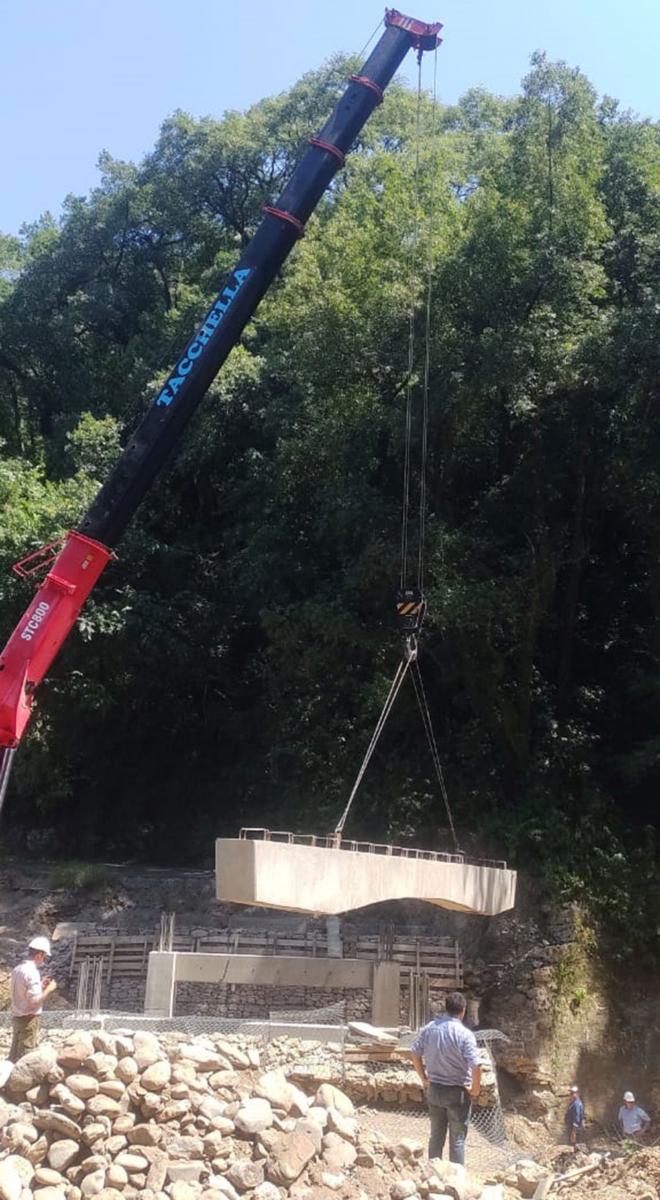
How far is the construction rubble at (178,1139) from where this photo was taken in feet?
21.5

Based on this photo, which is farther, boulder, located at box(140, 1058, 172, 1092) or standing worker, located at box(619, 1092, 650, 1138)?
A: standing worker, located at box(619, 1092, 650, 1138)

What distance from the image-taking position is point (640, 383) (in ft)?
54.9

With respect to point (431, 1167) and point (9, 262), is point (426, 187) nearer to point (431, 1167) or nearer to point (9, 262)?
point (431, 1167)

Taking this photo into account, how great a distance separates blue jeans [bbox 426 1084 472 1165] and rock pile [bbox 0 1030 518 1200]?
137 mm

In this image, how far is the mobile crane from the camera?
12523 millimetres

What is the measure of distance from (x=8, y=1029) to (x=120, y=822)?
11224 millimetres

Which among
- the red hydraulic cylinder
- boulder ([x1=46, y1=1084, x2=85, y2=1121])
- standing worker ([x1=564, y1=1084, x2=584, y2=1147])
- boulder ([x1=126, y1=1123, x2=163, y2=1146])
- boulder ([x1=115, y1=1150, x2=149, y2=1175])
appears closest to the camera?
boulder ([x1=115, y1=1150, x2=149, y2=1175])

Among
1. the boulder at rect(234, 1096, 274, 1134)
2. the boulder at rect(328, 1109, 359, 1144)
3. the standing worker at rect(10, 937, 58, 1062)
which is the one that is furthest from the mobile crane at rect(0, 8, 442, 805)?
the boulder at rect(328, 1109, 359, 1144)

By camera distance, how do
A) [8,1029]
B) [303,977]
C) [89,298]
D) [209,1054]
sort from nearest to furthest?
1. [209,1054]
2. [8,1029]
3. [303,977]
4. [89,298]

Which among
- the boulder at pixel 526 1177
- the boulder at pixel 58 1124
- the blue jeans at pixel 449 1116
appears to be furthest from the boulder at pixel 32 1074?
the boulder at pixel 526 1177

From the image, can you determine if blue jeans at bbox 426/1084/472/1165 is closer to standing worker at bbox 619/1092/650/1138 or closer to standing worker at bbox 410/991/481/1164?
standing worker at bbox 410/991/481/1164

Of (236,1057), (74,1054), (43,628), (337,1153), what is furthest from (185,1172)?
(43,628)

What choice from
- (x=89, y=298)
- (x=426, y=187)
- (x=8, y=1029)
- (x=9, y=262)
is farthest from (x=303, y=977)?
(x=9, y=262)

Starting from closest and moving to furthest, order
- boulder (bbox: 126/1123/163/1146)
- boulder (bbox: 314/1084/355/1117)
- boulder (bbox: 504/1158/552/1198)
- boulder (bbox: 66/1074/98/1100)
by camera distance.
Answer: boulder (bbox: 126/1123/163/1146)
boulder (bbox: 66/1074/98/1100)
boulder (bbox: 314/1084/355/1117)
boulder (bbox: 504/1158/552/1198)
